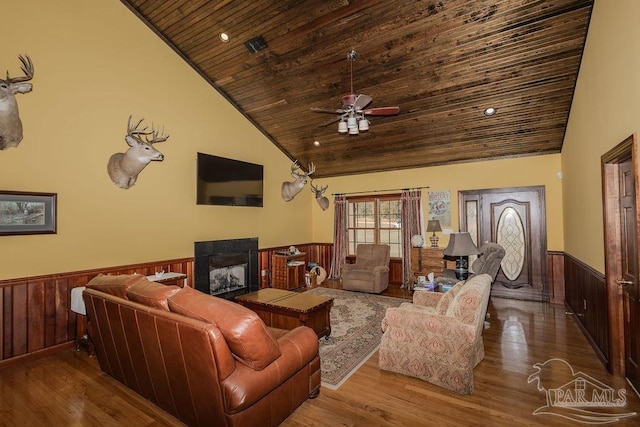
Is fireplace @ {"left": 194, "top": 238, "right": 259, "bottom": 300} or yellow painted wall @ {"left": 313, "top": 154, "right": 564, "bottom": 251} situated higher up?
yellow painted wall @ {"left": 313, "top": 154, "right": 564, "bottom": 251}

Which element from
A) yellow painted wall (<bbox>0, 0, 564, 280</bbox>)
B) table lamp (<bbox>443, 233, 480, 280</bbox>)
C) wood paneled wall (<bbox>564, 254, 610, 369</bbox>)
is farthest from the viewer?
table lamp (<bbox>443, 233, 480, 280</bbox>)

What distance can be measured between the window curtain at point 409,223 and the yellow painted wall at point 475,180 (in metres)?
0.17

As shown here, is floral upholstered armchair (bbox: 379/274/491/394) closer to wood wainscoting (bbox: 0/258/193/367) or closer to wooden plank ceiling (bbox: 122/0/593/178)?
wooden plank ceiling (bbox: 122/0/593/178)

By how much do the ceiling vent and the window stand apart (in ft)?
14.1

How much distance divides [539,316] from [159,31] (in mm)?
7535

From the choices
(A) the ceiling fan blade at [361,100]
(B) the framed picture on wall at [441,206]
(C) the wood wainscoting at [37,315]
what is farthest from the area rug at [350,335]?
(C) the wood wainscoting at [37,315]

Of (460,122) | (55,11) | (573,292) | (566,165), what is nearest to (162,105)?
(55,11)

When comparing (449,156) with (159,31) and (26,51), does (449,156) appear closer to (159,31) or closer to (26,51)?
(159,31)

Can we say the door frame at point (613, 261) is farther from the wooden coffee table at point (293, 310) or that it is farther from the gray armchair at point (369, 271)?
the gray armchair at point (369, 271)

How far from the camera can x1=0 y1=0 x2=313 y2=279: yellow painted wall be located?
351 centimetres

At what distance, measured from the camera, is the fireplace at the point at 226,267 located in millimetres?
5344

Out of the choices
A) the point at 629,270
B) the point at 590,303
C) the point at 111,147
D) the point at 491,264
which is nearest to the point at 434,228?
the point at 491,264

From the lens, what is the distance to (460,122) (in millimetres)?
5270

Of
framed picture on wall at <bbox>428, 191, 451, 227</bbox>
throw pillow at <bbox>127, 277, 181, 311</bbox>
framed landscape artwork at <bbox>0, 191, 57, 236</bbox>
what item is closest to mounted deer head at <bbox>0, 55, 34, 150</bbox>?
framed landscape artwork at <bbox>0, 191, 57, 236</bbox>
